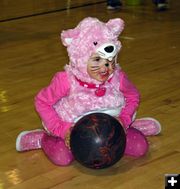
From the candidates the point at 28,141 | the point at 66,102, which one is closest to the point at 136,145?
the point at 66,102

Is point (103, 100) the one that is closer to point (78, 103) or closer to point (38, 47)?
point (78, 103)

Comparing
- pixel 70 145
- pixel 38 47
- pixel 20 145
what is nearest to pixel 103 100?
pixel 70 145

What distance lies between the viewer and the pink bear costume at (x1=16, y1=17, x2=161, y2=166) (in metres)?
1.88

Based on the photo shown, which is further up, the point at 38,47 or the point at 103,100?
the point at 103,100

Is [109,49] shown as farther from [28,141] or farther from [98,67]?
[28,141]

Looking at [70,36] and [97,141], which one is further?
[70,36]

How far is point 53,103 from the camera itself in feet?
6.38

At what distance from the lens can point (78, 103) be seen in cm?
192

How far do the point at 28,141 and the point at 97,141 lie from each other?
37 cm

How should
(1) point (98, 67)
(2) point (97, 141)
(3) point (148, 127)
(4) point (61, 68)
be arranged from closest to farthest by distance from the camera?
(2) point (97, 141)
(1) point (98, 67)
(3) point (148, 127)
(4) point (61, 68)

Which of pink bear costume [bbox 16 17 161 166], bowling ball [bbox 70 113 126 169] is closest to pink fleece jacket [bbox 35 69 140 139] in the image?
pink bear costume [bbox 16 17 161 166]

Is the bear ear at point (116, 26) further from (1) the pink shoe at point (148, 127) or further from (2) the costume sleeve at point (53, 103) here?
(1) the pink shoe at point (148, 127)

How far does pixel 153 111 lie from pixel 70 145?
2.15 feet

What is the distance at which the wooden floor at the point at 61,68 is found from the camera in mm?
1812
